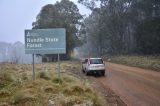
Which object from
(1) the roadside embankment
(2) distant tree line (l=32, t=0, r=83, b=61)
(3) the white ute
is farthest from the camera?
(2) distant tree line (l=32, t=0, r=83, b=61)

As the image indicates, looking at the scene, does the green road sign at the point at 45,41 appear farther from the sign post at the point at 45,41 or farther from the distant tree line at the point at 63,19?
the distant tree line at the point at 63,19

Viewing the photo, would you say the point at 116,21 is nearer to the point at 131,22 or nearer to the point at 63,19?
the point at 131,22

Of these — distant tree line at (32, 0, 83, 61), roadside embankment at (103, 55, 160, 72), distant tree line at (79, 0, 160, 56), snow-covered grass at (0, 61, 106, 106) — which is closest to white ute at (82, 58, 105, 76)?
roadside embankment at (103, 55, 160, 72)

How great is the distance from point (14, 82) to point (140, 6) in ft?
167

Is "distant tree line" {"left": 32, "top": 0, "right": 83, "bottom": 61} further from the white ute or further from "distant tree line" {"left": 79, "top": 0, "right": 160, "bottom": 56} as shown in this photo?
the white ute

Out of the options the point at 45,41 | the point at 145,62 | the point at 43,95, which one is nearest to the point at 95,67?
the point at 45,41

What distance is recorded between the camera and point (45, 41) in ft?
65.0

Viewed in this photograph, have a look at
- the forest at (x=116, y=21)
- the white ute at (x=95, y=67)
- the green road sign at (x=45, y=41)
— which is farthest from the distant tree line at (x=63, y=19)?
the green road sign at (x=45, y=41)

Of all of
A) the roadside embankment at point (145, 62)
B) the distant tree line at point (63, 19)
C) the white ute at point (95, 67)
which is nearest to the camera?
the white ute at point (95, 67)

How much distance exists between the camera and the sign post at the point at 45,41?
19656 mm

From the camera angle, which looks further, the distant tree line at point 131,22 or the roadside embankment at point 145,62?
the distant tree line at point 131,22

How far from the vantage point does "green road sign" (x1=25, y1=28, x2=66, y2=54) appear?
1966 centimetres

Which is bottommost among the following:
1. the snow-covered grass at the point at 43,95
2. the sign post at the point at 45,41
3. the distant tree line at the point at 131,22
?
the snow-covered grass at the point at 43,95

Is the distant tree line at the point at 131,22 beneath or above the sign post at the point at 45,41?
above
